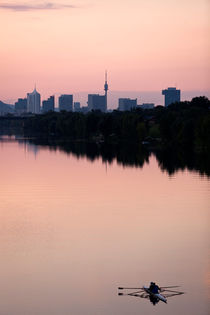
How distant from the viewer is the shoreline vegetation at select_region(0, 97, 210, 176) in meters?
66.2

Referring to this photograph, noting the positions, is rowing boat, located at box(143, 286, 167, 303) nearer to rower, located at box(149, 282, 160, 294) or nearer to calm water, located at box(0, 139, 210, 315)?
rower, located at box(149, 282, 160, 294)

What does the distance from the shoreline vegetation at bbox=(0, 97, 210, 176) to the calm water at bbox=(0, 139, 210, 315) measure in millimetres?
15110

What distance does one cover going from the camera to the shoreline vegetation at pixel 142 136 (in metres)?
66.2

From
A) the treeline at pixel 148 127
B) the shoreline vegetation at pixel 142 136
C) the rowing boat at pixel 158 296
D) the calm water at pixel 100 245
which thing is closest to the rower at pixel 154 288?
the rowing boat at pixel 158 296

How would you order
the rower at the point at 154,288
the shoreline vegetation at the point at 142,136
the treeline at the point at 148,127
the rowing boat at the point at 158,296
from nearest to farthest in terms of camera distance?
1. the rowing boat at the point at 158,296
2. the rower at the point at 154,288
3. the shoreline vegetation at the point at 142,136
4. the treeline at the point at 148,127

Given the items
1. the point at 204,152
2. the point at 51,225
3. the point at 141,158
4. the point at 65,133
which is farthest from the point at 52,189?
the point at 65,133

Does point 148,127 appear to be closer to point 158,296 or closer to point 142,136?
point 142,136

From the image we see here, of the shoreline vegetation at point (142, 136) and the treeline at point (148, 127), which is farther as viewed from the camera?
the treeline at point (148, 127)

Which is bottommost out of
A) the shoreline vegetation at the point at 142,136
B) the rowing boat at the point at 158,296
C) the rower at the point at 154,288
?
the rowing boat at the point at 158,296

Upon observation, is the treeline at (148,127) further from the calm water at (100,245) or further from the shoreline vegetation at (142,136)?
the calm water at (100,245)

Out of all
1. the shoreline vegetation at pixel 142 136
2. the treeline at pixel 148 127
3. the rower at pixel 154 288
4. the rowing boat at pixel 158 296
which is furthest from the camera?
the treeline at pixel 148 127

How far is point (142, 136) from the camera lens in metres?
103

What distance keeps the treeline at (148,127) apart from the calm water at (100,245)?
35.6 metres

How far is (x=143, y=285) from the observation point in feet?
66.6
